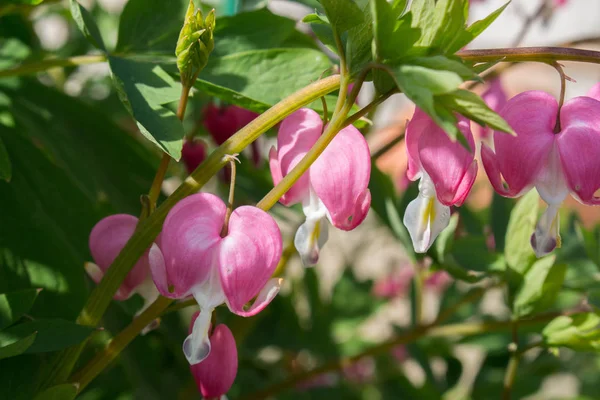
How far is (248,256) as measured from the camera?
584 millimetres

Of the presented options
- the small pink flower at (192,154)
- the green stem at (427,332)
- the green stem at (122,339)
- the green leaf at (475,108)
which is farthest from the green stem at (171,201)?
the green stem at (427,332)

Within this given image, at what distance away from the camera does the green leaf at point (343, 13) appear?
1.84 feet

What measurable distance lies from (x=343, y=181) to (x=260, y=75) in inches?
8.0

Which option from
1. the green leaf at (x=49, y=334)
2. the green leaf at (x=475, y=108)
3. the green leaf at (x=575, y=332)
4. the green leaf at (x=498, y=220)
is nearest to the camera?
the green leaf at (x=475, y=108)

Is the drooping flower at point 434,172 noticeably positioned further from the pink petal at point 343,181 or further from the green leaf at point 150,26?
the green leaf at point 150,26

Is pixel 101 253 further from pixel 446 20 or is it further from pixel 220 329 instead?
pixel 446 20

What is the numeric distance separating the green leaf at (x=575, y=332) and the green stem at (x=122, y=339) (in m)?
0.53

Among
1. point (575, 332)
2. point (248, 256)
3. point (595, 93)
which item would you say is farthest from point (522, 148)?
point (575, 332)

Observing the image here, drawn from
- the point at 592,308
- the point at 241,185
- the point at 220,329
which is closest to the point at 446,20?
the point at 220,329

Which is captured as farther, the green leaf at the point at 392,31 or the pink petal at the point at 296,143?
the pink petal at the point at 296,143

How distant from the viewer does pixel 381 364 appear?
1.75 m

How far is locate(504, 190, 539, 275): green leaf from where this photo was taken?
90cm

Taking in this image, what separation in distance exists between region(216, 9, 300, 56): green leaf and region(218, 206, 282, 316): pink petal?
0.28 metres

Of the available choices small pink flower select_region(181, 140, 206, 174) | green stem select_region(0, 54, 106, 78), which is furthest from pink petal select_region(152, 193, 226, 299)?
small pink flower select_region(181, 140, 206, 174)
